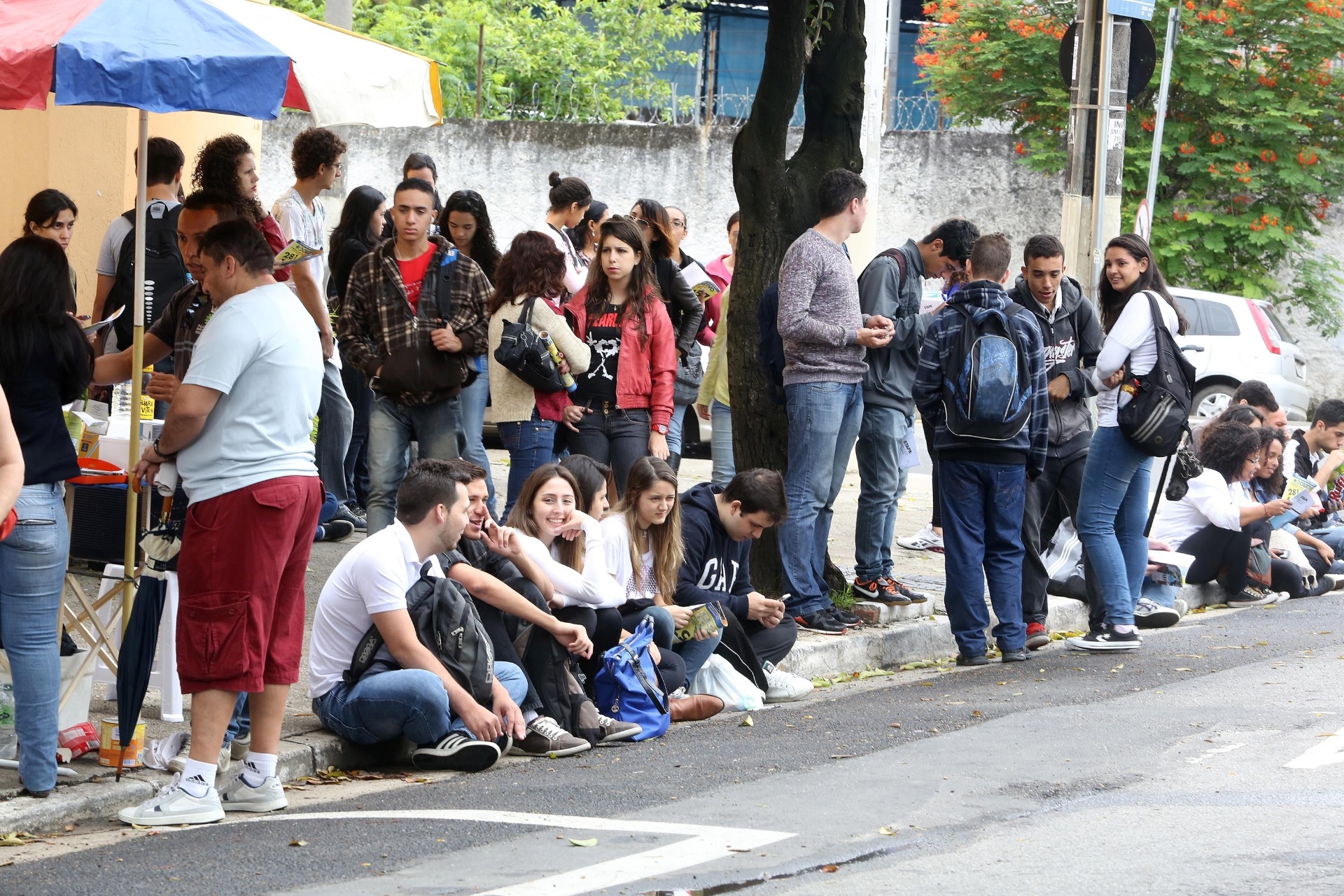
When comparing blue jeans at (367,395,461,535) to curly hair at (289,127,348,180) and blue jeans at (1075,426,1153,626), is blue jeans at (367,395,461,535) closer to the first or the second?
curly hair at (289,127,348,180)

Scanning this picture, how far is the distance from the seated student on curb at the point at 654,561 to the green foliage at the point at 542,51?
52.1 feet

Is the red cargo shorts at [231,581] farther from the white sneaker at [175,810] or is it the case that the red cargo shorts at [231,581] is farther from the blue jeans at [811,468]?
the blue jeans at [811,468]

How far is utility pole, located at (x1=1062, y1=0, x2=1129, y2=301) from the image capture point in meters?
11.3

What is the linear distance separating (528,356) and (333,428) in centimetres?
175

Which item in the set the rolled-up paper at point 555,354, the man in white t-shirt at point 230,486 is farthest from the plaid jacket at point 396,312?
the man in white t-shirt at point 230,486

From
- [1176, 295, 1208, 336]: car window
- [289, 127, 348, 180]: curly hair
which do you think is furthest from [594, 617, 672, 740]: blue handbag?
[1176, 295, 1208, 336]: car window

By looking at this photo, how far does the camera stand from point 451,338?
8.01 meters

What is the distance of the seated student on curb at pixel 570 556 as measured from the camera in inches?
274

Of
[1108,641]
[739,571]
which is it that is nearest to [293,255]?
[739,571]

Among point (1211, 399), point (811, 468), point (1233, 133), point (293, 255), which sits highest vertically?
point (1233, 133)

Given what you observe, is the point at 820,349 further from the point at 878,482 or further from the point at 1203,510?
the point at 1203,510

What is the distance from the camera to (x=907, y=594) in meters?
9.33

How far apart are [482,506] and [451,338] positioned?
154cm

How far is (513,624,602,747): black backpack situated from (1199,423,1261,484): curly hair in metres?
5.53
